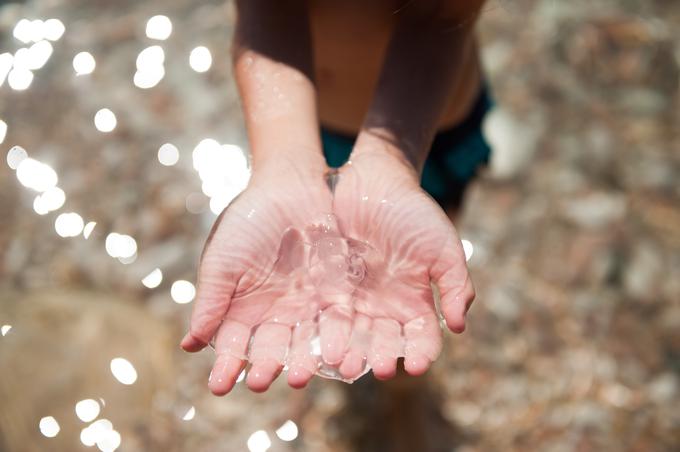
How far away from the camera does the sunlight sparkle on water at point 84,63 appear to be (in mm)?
3125

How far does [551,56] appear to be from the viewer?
3105mm

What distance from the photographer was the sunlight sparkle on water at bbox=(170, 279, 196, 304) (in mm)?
2596

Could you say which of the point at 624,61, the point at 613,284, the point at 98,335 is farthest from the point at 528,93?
the point at 98,335

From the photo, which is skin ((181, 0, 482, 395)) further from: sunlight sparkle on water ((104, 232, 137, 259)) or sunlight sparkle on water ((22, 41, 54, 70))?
sunlight sparkle on water ((22, 41, 54, 70))

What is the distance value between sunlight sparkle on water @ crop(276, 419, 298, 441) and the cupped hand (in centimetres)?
124

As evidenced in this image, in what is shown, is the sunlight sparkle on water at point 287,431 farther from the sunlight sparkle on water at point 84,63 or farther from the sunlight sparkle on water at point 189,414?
the sunlight sparkle on water at point 84,63

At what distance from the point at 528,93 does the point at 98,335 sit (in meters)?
2.10

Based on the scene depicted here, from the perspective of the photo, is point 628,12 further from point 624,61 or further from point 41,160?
point 41,160

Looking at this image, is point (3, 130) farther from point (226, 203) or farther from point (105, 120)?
A: point (226, 203)

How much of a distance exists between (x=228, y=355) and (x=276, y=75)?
2.09ft

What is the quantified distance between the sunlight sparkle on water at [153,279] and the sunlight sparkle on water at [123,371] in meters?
0.33

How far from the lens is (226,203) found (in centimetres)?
279

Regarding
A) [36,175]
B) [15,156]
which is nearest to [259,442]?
[36,175]

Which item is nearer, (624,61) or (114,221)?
(114,221)
